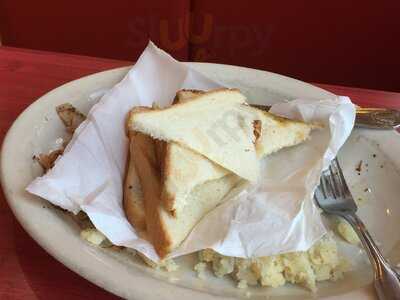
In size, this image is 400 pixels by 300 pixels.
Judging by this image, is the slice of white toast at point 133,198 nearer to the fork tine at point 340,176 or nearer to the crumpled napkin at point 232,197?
the crumpled napkin at point 232,197

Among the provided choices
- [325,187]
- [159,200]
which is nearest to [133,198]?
[159,200]

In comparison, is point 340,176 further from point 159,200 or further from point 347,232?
point 159,200

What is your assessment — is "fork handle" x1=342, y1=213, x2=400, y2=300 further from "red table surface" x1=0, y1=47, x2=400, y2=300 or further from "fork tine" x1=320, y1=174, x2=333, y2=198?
"red table surface" x1=0, y1=47, x2=400, y2=300

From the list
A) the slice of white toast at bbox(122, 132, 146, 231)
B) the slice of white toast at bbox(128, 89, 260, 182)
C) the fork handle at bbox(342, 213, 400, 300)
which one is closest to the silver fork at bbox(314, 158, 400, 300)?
the fork handle at bbox(342, 213, 400, 300)

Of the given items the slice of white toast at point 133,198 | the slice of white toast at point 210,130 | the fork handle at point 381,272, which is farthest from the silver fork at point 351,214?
the slice of white toast at point 133,198

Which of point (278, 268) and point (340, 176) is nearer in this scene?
point (278, 268)

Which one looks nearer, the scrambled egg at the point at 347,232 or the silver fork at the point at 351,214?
the silver fork at the point at 351,214
